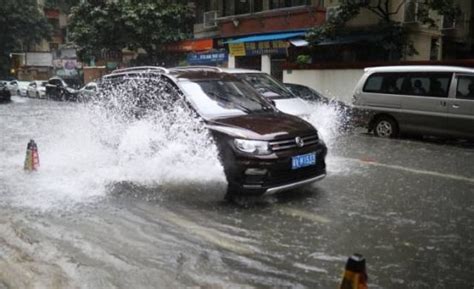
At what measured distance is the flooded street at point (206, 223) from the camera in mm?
4660

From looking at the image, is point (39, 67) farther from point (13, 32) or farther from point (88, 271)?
point (88, 271)

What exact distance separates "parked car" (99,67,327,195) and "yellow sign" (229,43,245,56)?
767 inches

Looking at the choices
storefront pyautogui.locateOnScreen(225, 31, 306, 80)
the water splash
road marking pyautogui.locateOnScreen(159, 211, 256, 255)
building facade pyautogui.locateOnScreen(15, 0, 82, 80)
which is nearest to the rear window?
the water splash

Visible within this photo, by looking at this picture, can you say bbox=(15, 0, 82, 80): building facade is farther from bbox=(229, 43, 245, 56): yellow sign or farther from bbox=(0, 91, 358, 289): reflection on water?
bbox=(0, 91, 358, 289): reflection on water

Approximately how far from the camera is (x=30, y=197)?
7.37 metres

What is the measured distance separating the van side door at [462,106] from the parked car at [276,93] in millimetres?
3046

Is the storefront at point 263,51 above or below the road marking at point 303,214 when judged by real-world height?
above

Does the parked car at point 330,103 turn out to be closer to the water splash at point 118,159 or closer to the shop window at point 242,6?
the water splash at point 118,159

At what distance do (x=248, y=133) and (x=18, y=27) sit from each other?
4871 cm

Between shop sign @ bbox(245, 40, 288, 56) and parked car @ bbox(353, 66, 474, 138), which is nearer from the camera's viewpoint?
parked car @ bbox(353, 66, 474, 138)

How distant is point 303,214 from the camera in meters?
6.41

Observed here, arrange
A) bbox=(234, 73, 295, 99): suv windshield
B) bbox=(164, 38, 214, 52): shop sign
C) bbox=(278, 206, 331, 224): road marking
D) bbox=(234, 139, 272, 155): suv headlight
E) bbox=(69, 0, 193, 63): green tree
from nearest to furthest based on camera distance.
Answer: bbox=(278, 206, 331, 224): road marking < bbox=(234, 139, 272, 155): suv headlight < bbox=(234, 73, 295, 99): suv windshield < bbox=(69, 0, 193, 63): green tree < bbox=(164, 38, 214, 52): shop sign

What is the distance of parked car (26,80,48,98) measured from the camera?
125ft

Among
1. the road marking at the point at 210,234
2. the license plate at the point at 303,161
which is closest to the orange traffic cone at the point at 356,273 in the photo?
the road marking at the point at 210,234
